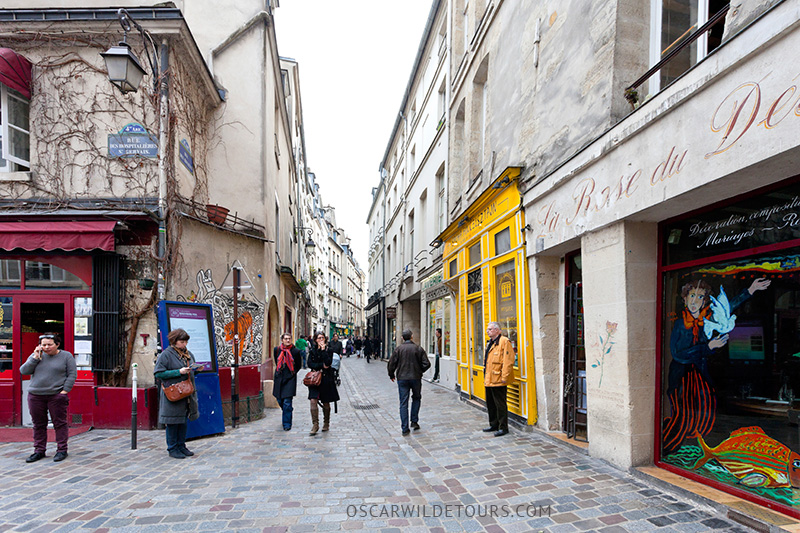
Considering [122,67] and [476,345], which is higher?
[122,67]

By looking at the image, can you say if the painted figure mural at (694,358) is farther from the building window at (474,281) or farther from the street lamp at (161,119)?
the street lamp at (161,119)

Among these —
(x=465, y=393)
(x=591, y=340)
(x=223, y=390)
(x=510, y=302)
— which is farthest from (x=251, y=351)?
A: (x=591, y=340)

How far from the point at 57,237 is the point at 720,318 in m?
8.66

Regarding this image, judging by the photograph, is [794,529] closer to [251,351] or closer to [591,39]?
[591,39]

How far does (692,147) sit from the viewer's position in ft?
12.6

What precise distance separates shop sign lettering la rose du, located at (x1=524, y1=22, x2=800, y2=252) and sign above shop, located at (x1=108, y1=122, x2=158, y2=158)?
6.76 metres

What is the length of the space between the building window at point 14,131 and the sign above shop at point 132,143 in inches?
59.7

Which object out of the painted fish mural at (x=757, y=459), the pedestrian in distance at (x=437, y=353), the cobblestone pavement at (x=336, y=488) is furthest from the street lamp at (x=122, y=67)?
the pedestrian in distance at (x=437, y=353)

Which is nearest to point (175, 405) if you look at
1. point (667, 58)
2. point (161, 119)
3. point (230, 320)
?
point (230, 320)

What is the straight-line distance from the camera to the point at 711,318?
4137 millimetres

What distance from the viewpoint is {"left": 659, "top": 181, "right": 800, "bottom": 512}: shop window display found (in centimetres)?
343

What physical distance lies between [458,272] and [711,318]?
697 cm

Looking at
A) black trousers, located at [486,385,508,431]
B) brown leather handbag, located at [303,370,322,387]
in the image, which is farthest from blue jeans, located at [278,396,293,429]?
black trousers, located at [486,385,508,431]

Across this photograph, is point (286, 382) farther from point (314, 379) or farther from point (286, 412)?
point (314, 379)
